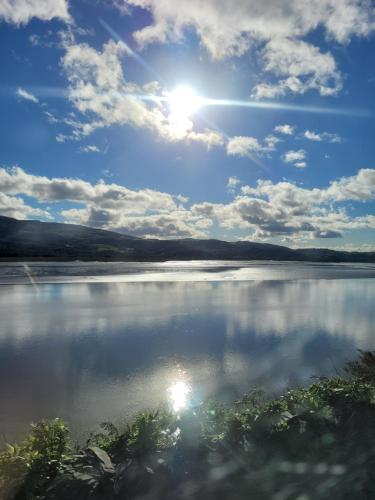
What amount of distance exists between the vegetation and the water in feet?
8.31

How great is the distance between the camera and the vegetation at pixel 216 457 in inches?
250

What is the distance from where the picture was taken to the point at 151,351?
1694 cm

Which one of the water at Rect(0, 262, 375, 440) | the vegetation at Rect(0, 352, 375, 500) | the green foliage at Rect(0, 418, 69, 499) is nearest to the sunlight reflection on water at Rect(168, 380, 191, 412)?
the water at Rect(0, 262, 375, 440)

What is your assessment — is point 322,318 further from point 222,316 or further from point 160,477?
point 160,477

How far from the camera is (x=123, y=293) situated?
39.7 metres

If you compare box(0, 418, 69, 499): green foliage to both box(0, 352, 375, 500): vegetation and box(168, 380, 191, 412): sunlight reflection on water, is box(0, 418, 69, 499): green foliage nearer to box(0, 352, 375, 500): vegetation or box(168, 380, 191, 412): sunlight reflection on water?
box(0, 352, 375, 500): vegetation

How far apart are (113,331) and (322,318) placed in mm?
13868

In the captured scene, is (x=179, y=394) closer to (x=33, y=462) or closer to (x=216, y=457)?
(x=216, y=457)

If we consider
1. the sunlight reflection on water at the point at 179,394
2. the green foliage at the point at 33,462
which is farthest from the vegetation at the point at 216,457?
the sunlight reflection on water at the point at 179,394

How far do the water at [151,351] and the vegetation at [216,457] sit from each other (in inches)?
99.7

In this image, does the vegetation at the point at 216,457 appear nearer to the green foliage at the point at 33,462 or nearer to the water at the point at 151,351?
the green foliage at the point at 33,462

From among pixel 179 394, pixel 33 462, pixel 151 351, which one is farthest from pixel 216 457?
pixel 151 351

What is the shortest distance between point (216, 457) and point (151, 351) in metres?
9.88

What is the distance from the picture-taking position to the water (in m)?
11.4
